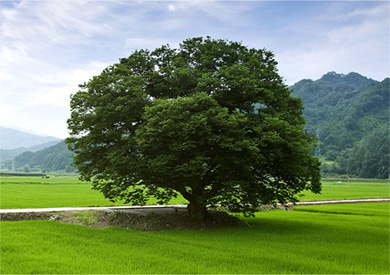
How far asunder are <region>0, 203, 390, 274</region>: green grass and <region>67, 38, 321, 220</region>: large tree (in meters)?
2.90

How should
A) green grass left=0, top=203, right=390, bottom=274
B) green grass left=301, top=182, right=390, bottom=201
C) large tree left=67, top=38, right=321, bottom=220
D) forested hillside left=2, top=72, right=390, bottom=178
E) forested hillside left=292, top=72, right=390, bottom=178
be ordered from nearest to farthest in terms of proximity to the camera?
green grass left=0, top=203, right=390, bottom=274, large tree left=67, top=38, right=321, bottom=220, green grass left=301, top=182, right=390, bottom=201, forested hillside left=292, top=72, right=390, bottom=178, forested hillside left=2, top=72, right=390, bottom=178

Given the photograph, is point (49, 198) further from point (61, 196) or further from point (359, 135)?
point (359, 135)

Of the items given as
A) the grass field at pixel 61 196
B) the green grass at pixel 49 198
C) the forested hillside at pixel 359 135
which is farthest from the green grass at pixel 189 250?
the forested hillside at pixel 359 135

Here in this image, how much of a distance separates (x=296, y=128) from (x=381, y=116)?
184584mm

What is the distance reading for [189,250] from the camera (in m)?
14.1

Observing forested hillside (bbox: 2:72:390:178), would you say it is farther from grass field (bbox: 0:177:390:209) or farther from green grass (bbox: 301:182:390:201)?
grass field (bbox: 0:177:390:209)

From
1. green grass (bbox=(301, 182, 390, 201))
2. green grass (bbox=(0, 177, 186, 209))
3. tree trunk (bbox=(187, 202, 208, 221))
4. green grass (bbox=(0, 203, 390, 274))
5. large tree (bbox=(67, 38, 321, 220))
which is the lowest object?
green grass (bbox=(301, 182, 390, 201))

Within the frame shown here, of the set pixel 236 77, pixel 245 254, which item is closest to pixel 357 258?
pixel 245 254

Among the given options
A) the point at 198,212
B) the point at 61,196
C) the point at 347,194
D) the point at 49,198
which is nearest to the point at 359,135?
the point at 347,194

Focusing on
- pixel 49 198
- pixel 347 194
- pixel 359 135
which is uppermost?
pixel 359 135

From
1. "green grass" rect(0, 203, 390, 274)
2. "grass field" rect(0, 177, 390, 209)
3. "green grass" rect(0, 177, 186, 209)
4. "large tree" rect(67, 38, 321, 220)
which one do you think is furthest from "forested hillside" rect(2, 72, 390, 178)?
"green grass" rect(0, 203, 390, 274)

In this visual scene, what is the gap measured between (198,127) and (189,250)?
20.5 ft

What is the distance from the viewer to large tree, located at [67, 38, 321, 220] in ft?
58.6

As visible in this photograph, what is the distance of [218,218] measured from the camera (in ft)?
74.8
